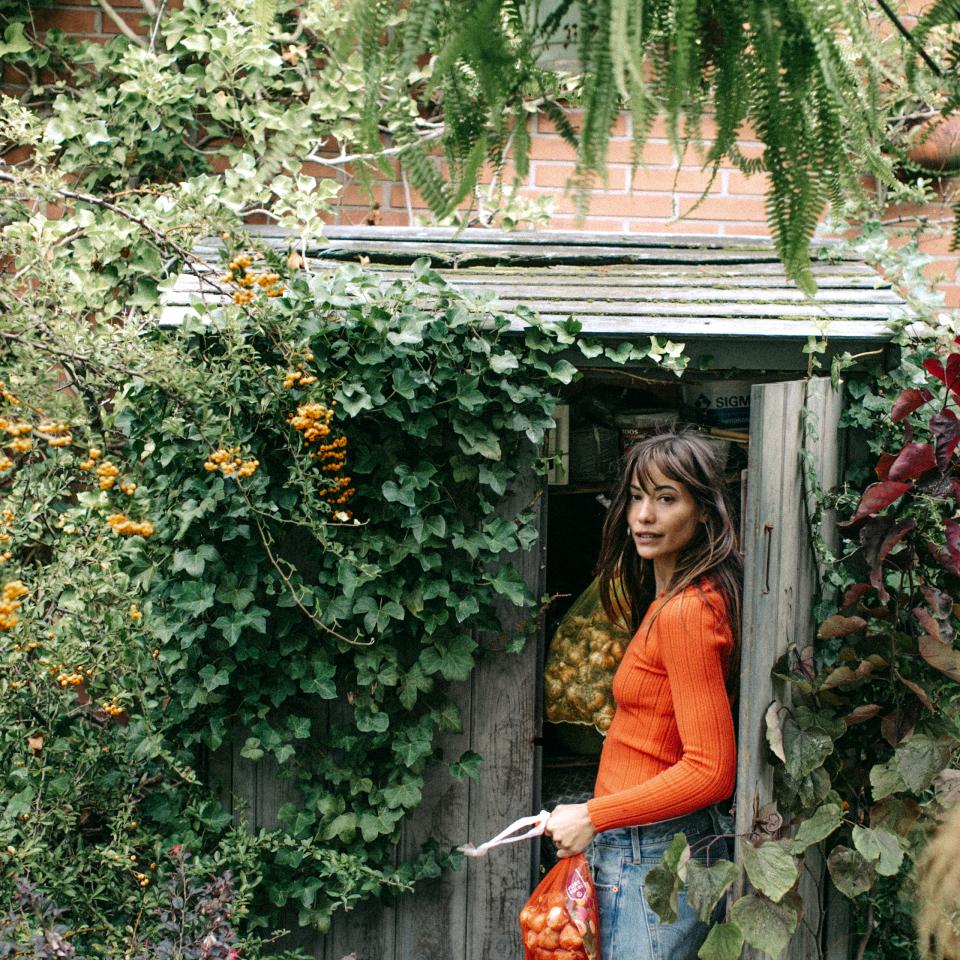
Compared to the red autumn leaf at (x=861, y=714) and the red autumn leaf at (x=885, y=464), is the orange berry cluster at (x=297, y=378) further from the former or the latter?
the red autumn leaf at (x=861, y=714)

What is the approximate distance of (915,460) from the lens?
2.78 metres

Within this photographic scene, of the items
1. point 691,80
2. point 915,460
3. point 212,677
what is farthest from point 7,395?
point 915,460

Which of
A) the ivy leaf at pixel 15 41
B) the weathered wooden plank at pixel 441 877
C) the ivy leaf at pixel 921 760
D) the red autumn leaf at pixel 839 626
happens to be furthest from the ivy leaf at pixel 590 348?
the ivy leaf at pixel 15 41

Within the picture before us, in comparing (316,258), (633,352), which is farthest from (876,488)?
(316,258)

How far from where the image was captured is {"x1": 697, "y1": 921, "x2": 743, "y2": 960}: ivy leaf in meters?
2.58

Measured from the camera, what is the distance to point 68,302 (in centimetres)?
288

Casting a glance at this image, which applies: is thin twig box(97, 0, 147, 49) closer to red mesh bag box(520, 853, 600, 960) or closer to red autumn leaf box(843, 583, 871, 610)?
red autumn leaf box(843, 583, 871, 610)

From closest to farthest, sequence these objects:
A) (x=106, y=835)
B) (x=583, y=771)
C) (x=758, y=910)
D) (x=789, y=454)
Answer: (x=758, y=910)
(x=789, y=454)
(x=106, y=835)
(x=583, y=771)

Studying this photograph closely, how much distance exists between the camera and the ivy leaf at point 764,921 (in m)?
2.62

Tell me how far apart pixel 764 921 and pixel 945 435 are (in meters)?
1.30

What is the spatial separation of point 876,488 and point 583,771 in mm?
1666

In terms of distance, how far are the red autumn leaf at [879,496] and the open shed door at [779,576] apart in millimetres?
170

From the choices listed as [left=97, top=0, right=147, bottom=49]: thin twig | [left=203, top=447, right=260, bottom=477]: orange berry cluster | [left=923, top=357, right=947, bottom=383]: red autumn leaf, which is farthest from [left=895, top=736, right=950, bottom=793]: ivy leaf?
[left=97, top=0, right=147, bottom=49]: thin twig

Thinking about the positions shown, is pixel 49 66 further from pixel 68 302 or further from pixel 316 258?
pixel 68 302
